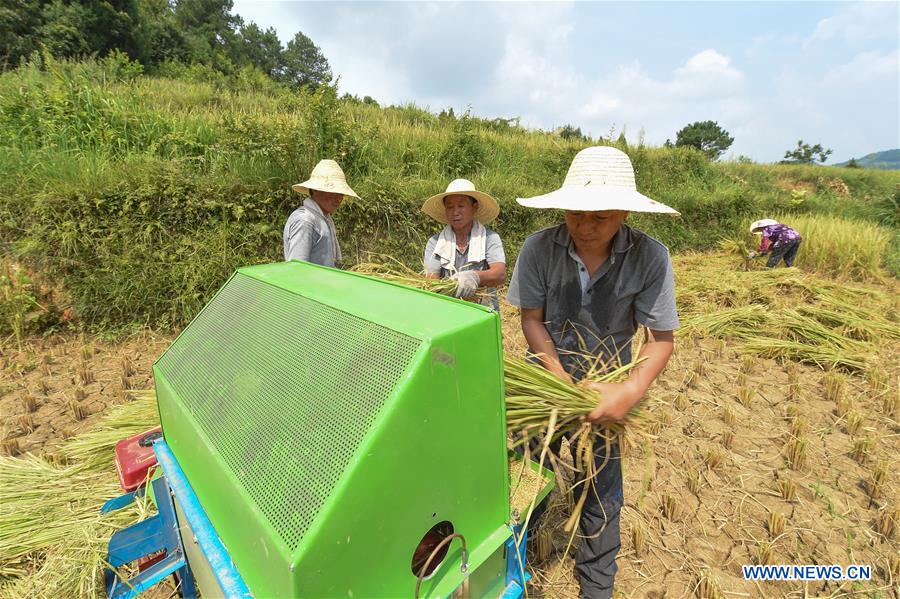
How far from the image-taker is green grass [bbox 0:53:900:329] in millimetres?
4082

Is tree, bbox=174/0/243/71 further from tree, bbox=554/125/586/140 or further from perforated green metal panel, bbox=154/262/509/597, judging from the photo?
perforated green metal panel, bbox=154/262/509/597

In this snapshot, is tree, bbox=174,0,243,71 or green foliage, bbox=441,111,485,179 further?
tree, bbox=174,0,243,71

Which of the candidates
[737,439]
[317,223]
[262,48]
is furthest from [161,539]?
[262,48]

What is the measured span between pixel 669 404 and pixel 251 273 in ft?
11.4

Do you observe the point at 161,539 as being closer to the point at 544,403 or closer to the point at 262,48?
the point at 544,403

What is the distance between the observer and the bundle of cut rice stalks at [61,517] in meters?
1.57

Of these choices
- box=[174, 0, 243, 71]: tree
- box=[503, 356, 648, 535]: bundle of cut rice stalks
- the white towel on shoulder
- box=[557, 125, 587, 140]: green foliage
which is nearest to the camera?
box=[503, 356, 648, 535]: bundle of cut rice stalks

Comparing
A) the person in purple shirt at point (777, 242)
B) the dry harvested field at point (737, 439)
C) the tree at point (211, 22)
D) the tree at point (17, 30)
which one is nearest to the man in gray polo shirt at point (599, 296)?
the dry harvested field at point (737, 439)

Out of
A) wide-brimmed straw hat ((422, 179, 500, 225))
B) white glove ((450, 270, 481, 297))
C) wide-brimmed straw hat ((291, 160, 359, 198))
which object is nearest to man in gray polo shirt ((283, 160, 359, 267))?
wide-brimmed straw hat ((291, 160, 359, 198))

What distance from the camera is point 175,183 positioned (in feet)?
14.2

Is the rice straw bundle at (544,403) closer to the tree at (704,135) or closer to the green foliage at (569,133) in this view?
the green foliage at (569,133)

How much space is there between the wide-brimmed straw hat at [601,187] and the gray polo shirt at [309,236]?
168cm

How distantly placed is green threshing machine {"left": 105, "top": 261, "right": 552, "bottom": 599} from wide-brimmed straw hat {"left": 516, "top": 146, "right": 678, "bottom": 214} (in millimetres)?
642

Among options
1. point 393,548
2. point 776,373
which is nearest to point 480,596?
point 393,548
